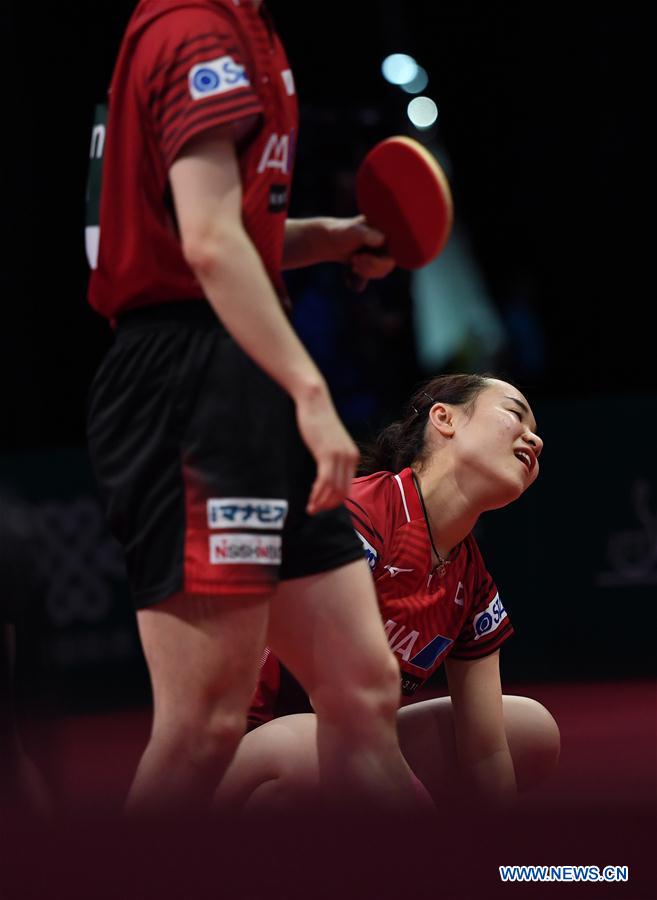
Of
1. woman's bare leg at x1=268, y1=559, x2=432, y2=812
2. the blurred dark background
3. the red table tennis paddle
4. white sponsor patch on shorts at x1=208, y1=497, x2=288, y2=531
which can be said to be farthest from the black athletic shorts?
the blurred dark background

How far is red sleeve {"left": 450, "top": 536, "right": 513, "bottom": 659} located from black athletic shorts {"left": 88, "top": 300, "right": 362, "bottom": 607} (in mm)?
977

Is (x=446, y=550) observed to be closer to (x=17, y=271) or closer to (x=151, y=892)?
(x=151, y=892)

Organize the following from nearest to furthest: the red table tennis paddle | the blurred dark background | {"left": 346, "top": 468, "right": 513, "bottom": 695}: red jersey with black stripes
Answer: the red table tennis paddle, {"left": 346, "top": 468, "right": 513, "bottom": 695}: red jersey with black stripes, the blurred dark background

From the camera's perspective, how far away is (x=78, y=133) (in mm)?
6918

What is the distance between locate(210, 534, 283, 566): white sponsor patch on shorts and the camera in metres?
1.80

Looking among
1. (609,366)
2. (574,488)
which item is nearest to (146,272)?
(574,488)

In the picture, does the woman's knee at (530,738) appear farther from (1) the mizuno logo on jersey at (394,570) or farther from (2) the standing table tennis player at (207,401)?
(2) the standing table tennis player at (207,401)

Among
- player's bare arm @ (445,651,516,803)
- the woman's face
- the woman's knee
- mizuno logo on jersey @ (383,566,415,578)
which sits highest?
the woman's face

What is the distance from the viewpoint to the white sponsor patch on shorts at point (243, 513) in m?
1.81

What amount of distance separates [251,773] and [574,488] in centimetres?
370

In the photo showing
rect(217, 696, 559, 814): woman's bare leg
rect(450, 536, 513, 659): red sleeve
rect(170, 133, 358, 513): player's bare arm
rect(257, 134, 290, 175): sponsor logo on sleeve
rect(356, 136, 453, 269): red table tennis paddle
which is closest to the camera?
rect(170, 133, 358, 513): player's bare arm

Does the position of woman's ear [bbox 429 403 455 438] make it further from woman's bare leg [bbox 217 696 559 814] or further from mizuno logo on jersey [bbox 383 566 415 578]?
woman's bare leg [bbox 217 696 559 814]

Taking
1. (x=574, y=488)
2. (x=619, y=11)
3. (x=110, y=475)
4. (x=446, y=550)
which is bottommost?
(x=574, y=488)

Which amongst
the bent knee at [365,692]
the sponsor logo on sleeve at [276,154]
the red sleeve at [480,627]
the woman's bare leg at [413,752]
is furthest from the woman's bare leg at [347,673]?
the red sleeve at [480,627]
